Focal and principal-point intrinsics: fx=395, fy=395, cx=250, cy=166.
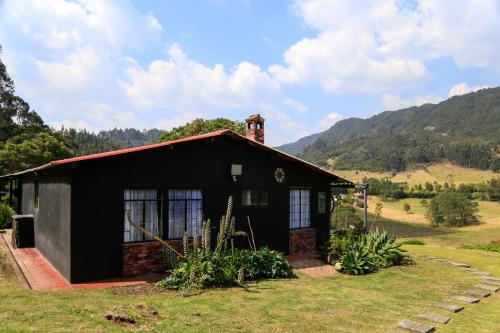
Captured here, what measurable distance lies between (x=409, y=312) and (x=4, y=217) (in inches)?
787

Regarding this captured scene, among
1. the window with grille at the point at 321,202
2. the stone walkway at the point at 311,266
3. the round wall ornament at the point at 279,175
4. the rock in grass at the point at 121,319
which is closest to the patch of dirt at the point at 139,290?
the rock in grass at the point at 121,319

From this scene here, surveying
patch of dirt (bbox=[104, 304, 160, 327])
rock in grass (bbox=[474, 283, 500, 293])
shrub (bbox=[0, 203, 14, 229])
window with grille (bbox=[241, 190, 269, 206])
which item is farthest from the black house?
rock in grass (bbox=[474, 283, 500, 293])

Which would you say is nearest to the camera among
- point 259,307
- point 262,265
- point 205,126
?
point 259,307

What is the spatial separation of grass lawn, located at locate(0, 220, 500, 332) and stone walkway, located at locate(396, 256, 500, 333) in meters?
0.19

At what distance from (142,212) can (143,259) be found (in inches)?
52.0

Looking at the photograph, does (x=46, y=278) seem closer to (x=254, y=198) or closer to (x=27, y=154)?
(x=254, y=198)

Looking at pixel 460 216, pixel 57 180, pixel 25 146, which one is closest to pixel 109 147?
pixel 25 146

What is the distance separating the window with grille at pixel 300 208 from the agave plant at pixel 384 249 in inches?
97.4

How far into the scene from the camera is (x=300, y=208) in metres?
15.6

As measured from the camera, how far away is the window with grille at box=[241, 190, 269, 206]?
45.0 ft

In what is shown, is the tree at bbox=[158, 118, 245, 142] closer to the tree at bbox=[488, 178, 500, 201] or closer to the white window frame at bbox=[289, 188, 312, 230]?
the white window frame at bbox=[289, 188, 312, 230]

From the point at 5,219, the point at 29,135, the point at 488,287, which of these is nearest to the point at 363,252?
the point at 488,287

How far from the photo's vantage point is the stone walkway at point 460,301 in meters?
7.46

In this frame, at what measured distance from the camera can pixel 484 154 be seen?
129 m
